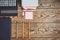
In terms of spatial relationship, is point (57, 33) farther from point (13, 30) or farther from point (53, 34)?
point (13, 30)

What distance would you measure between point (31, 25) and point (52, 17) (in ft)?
0.79

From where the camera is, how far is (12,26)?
158 centimetres

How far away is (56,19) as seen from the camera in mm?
1583

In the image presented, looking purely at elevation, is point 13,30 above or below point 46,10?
below

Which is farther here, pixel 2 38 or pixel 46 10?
pixel 46 10

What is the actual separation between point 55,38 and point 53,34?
5 centimetres

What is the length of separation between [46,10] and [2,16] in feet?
1.52

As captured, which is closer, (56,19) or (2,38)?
(2,38)

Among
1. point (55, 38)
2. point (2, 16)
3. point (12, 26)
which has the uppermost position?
point (2, 16)

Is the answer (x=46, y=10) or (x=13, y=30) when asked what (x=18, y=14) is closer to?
(x=13, y=30)

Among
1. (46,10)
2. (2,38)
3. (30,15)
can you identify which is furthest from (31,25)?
(2,38)

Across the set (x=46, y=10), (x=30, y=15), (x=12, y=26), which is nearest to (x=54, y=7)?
(x=46, y=10)

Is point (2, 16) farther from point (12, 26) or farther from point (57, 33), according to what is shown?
point (57, 33)

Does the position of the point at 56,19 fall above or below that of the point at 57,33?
above
